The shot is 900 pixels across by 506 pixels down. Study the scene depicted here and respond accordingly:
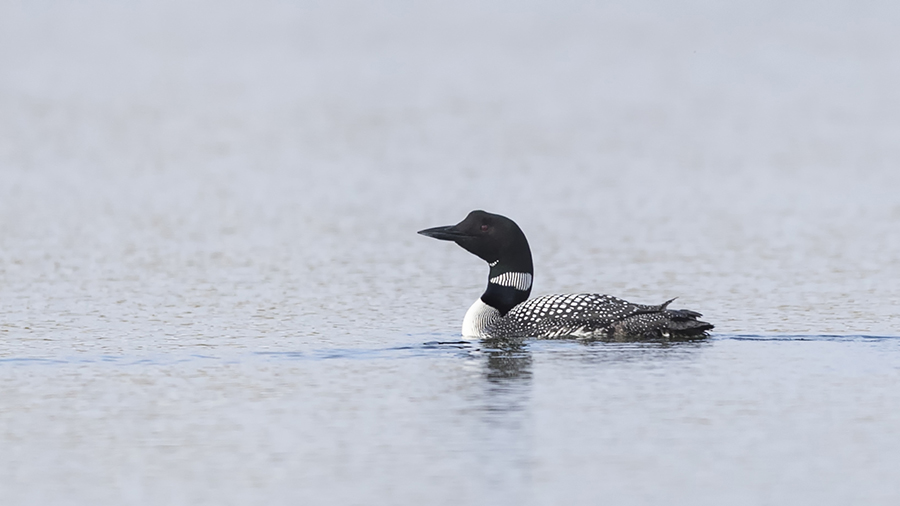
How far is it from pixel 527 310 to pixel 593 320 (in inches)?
18.0

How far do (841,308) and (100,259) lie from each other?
16.2 ft

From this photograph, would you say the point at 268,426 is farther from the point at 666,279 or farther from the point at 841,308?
the point at 666,279

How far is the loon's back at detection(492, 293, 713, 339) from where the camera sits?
8.18 m

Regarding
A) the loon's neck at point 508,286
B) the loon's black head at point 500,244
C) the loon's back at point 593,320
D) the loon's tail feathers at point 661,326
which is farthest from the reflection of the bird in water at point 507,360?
the loon's black head at point 500,244

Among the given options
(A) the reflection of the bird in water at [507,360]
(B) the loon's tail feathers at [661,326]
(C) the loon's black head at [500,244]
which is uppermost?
(C) the loon's black head at [500,244]

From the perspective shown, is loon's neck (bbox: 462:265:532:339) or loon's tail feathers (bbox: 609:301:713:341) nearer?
loon's tail feathers (bbox: 609:301:713:341)

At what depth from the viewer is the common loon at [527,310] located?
324 inches

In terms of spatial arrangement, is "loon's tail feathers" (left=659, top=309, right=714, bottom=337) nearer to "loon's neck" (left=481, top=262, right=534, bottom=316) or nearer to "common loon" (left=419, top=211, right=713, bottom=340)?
"common loon" (left=419, top=211, right=713, bottom=340)

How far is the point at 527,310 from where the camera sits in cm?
869

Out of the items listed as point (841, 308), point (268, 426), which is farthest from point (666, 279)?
point (268, 426)

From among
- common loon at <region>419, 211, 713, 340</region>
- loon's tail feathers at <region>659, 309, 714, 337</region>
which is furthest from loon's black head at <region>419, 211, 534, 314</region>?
loon's tail feathers at <region>659, 309, 714, 337</region>

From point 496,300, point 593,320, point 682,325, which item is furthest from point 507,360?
point 496,300

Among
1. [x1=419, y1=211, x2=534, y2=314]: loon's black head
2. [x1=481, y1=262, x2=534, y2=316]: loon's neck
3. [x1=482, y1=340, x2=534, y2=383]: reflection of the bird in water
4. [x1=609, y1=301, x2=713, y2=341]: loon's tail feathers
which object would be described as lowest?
[x1=482, y1=340, x2=534, y2=383]: reflection of the bird in water

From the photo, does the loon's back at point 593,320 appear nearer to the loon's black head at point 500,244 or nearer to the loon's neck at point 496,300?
the loon's neck at point 496,300
